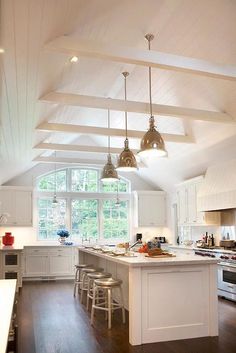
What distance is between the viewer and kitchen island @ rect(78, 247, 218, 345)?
4.05 meters

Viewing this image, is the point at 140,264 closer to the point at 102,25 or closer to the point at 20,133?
the point at 102,25

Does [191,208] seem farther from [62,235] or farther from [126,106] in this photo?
[126,106]

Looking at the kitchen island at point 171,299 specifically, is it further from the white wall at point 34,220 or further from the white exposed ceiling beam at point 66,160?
the white wall at point 34,220

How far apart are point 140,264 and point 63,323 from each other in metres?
1.65

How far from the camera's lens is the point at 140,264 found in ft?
13.3

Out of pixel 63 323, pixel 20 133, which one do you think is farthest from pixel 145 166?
pixel 63 323

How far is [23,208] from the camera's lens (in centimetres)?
918

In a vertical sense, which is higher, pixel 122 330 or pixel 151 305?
pixel 151 305

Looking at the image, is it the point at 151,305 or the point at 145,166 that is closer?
the point at 151,305

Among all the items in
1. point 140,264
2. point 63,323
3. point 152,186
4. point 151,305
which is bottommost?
point 63,323

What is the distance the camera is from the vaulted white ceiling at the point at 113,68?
9.67ft

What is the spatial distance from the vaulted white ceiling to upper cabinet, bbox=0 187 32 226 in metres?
1.12

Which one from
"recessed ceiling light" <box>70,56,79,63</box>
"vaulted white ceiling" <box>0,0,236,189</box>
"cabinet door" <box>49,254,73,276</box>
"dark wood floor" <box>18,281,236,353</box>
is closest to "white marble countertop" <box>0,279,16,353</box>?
"dark wood floor" <box>18,281,236,353</box>

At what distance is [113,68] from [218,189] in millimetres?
3315
